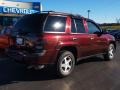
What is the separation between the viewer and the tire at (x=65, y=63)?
7695 mm

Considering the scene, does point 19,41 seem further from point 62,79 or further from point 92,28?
point 92,28

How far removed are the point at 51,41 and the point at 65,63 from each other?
36.9 inches

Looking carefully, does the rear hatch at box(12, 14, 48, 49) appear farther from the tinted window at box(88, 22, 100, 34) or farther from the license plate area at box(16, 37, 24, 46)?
the tinted window at box(88, 22, 100, 34)

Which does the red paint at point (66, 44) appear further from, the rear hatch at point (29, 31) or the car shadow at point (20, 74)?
the car shadow at point (20, 74)

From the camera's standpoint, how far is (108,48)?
1091 cm

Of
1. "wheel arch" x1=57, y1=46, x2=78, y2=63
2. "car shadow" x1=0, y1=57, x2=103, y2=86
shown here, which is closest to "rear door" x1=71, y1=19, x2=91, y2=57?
"wheel arch" x1=57, y1=46, x2=78, y2=63

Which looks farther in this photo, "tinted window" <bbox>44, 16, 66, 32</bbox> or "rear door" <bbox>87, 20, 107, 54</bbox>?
"rear door" <bbox>87, 20, 107, 54</bbox>

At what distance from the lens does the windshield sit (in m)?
7.39

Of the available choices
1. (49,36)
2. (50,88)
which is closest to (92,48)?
(49,36)

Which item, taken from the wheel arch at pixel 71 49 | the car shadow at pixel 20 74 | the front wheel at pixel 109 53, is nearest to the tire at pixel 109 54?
the front wheel at pixel 109 53

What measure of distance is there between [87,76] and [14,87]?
2345 mm

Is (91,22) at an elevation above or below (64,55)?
above

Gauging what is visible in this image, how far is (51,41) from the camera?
24.1ft

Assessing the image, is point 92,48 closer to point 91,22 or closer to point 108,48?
point 91,22
